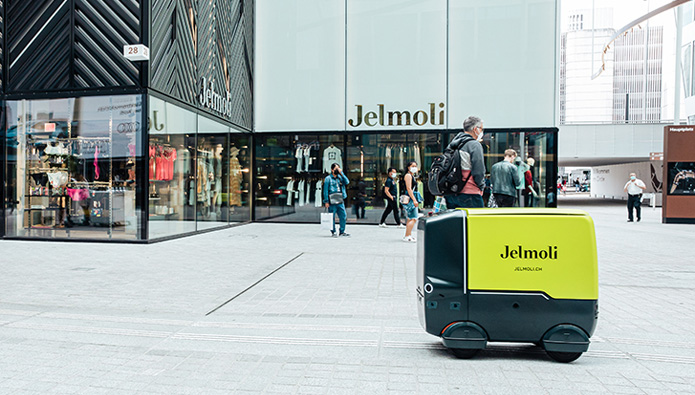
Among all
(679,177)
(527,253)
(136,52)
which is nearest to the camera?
(527,253)

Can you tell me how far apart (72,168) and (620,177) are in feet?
142

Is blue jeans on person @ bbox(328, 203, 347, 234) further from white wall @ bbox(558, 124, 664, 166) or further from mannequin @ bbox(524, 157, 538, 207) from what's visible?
white wall @ bbox(558, 124, 664, 166)

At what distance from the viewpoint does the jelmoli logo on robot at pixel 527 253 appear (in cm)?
336

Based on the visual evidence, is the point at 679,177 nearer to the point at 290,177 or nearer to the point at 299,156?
the point at 299,156

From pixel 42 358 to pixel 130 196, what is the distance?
707 centimetres

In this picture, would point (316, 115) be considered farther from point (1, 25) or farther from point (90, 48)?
point (1, 25)

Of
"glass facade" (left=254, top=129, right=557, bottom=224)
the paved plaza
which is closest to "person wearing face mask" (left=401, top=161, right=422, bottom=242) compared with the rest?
the paved plaza

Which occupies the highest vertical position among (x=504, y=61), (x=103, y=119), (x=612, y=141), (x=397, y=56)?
(x=397, y=56)

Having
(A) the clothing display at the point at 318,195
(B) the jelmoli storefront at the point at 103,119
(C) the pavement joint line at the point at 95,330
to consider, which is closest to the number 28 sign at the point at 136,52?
(B) the jelmoli storefront at the point at 103,119

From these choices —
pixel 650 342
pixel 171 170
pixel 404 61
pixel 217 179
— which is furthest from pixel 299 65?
pixel 650 342

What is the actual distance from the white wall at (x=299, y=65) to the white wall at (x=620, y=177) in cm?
2569

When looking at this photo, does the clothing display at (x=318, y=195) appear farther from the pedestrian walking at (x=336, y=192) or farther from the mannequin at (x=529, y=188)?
the mannequin at (x=529, y=188)

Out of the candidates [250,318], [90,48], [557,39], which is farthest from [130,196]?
[557,39]

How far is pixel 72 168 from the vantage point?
35.3 ft
